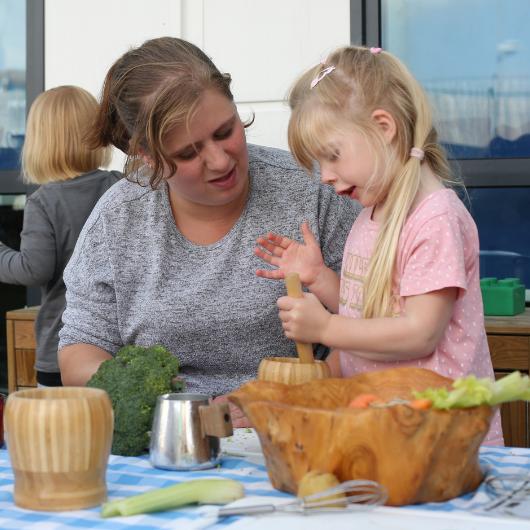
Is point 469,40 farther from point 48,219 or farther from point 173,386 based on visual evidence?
point 173,386

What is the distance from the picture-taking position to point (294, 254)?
1.78 m

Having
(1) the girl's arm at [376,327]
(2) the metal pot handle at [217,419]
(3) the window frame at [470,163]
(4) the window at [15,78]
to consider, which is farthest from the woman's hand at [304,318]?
(4) the window at [15,78]

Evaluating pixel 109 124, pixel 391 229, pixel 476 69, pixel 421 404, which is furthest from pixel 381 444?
pixel 476 69

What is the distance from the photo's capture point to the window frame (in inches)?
125

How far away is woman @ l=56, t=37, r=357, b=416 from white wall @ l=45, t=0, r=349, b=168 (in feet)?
4.57

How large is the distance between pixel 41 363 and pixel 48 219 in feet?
1.34

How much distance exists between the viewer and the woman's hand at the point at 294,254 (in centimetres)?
176

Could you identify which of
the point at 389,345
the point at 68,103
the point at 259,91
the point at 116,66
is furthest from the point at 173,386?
the point at 259,91

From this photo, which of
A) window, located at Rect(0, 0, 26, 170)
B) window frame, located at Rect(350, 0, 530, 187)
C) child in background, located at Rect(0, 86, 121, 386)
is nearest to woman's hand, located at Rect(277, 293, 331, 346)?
child in background, located at Rect(0, 86, 121, 386)

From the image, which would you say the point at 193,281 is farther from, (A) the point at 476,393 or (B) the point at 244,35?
(B) the point at 244,35

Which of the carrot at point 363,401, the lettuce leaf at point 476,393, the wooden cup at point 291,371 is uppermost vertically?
the lettuce leaf at point 476,393

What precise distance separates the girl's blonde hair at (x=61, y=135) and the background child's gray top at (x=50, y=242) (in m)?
0.05

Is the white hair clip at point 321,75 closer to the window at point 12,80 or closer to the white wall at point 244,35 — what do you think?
the white wall at point 244,35

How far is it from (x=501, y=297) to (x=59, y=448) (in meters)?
2.02
